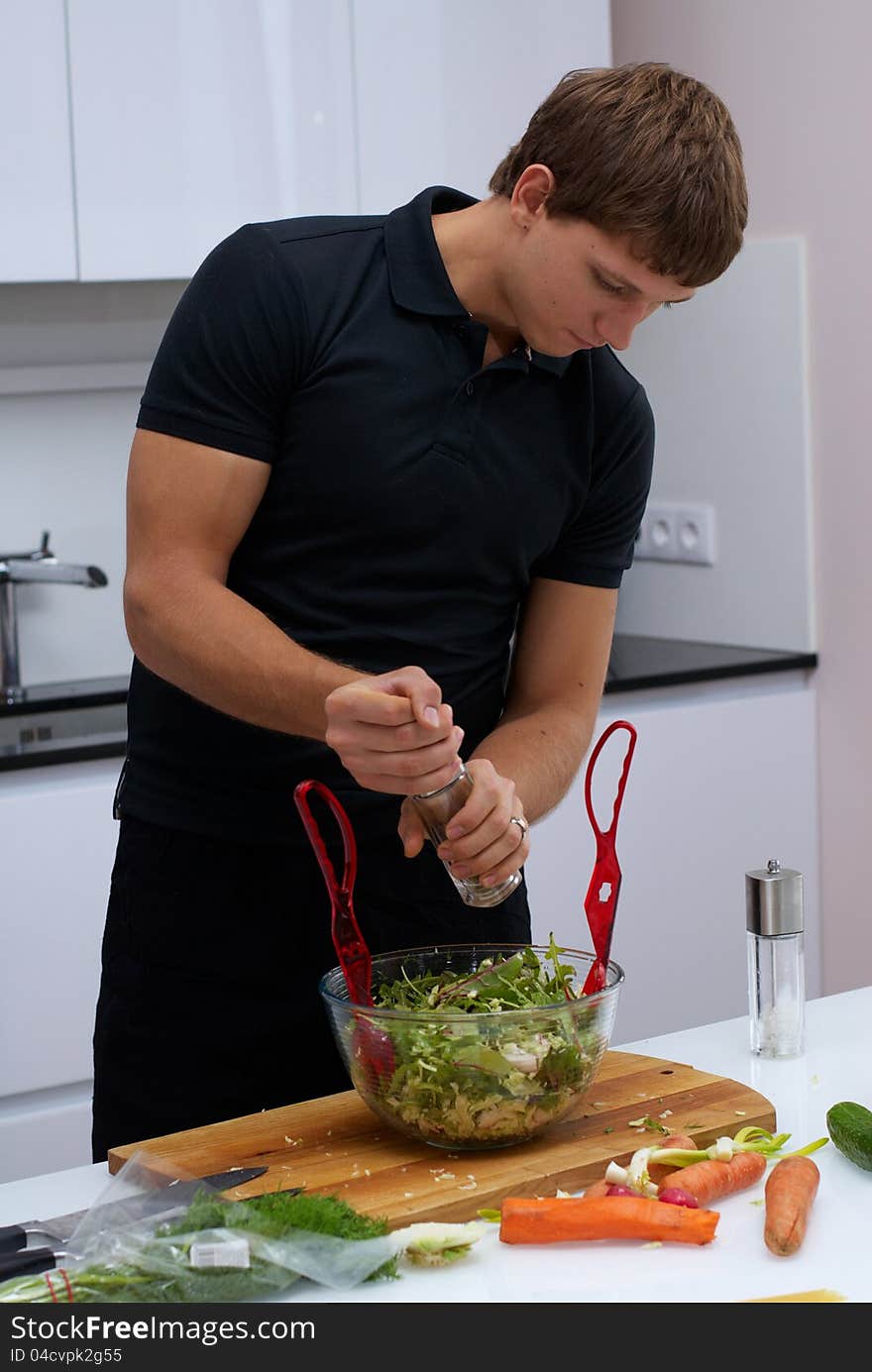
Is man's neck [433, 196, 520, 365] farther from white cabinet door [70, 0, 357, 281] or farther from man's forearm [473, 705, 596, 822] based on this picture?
white cabinet door [70, 0, 357, 281]

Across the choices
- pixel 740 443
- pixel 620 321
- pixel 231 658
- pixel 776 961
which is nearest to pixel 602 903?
pixel 776 961

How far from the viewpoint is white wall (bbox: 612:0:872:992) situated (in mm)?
2637

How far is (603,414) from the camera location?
1.61 metres

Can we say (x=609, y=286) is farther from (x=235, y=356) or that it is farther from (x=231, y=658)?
(x=231, y=658)

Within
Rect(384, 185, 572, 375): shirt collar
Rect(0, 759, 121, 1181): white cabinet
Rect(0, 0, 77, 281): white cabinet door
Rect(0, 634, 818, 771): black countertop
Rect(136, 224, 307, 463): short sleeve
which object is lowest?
Rect(0, 759, 121, 1181): white cabinet

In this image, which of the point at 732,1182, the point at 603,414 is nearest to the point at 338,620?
the point at 603,414

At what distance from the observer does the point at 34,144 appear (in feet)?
7.88

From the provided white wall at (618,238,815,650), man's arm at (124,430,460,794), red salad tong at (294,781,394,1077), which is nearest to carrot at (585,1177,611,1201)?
red salad tong at (294,781,394,1077)

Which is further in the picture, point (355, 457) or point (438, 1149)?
point (355, 457)

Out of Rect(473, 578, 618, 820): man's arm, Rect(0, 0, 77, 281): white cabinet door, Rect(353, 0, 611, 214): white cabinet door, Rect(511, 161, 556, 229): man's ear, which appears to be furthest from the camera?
Rect(353, 0, 611, 214): white cabinet door

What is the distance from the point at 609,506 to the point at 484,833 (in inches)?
20.2

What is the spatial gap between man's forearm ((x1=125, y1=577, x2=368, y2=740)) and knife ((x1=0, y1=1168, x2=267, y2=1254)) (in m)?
0.38

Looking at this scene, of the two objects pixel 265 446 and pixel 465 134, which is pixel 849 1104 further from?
pixel 465 134

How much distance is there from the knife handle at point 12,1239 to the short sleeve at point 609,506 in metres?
0.84
